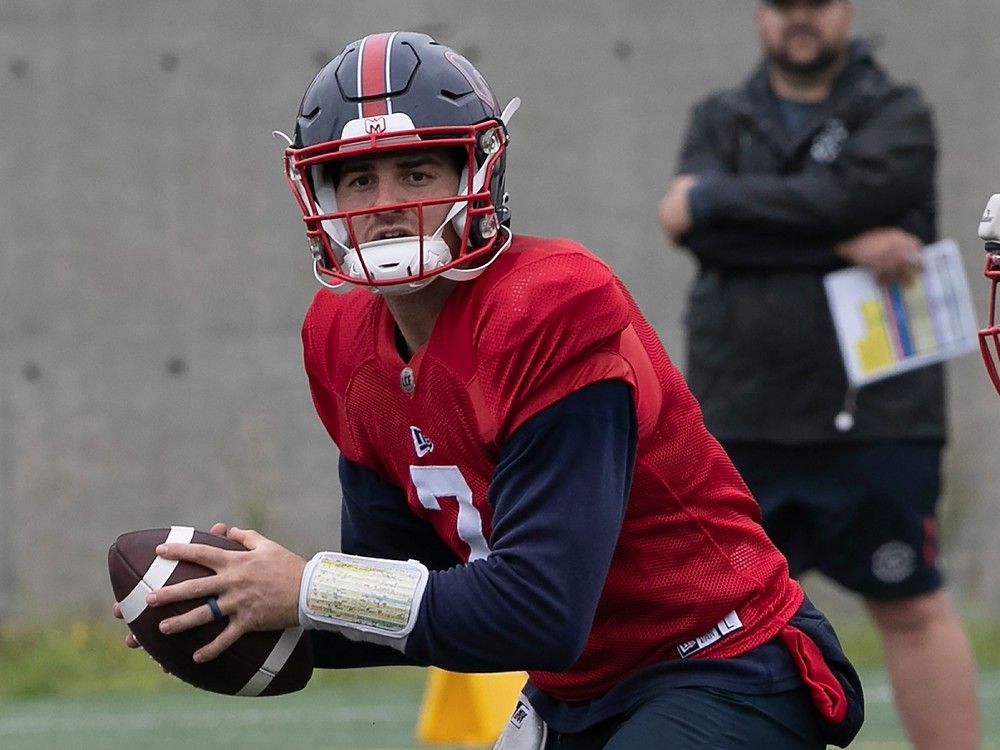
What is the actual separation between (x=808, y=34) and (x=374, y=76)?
2103 millimetres

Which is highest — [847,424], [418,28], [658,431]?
[418,28]

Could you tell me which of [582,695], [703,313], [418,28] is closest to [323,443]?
[418,28]

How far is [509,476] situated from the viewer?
250 cm

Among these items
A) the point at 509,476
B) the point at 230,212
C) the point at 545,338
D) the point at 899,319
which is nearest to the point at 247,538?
the point at 509,476

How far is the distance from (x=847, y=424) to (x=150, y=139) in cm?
336

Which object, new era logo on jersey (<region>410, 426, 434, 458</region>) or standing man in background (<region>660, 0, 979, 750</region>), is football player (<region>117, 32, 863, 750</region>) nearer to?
new era logo on jersey (<region>410, 426, 434, 458</region>)

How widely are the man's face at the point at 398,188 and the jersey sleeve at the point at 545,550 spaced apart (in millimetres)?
339

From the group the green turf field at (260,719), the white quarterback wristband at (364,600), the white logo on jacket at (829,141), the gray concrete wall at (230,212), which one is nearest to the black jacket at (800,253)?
the white logo on jacket at (829,141)

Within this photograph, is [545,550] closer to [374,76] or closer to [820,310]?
[374,76]

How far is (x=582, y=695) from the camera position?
109 inches

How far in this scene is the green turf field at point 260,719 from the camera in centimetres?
523

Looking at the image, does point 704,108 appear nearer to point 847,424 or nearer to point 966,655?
point 847,424

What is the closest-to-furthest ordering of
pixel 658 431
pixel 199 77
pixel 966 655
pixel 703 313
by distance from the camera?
pixel 658 431
pixel 966 655
pixel 703 313
pixel 199 77

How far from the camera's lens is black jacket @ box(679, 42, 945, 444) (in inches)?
175
